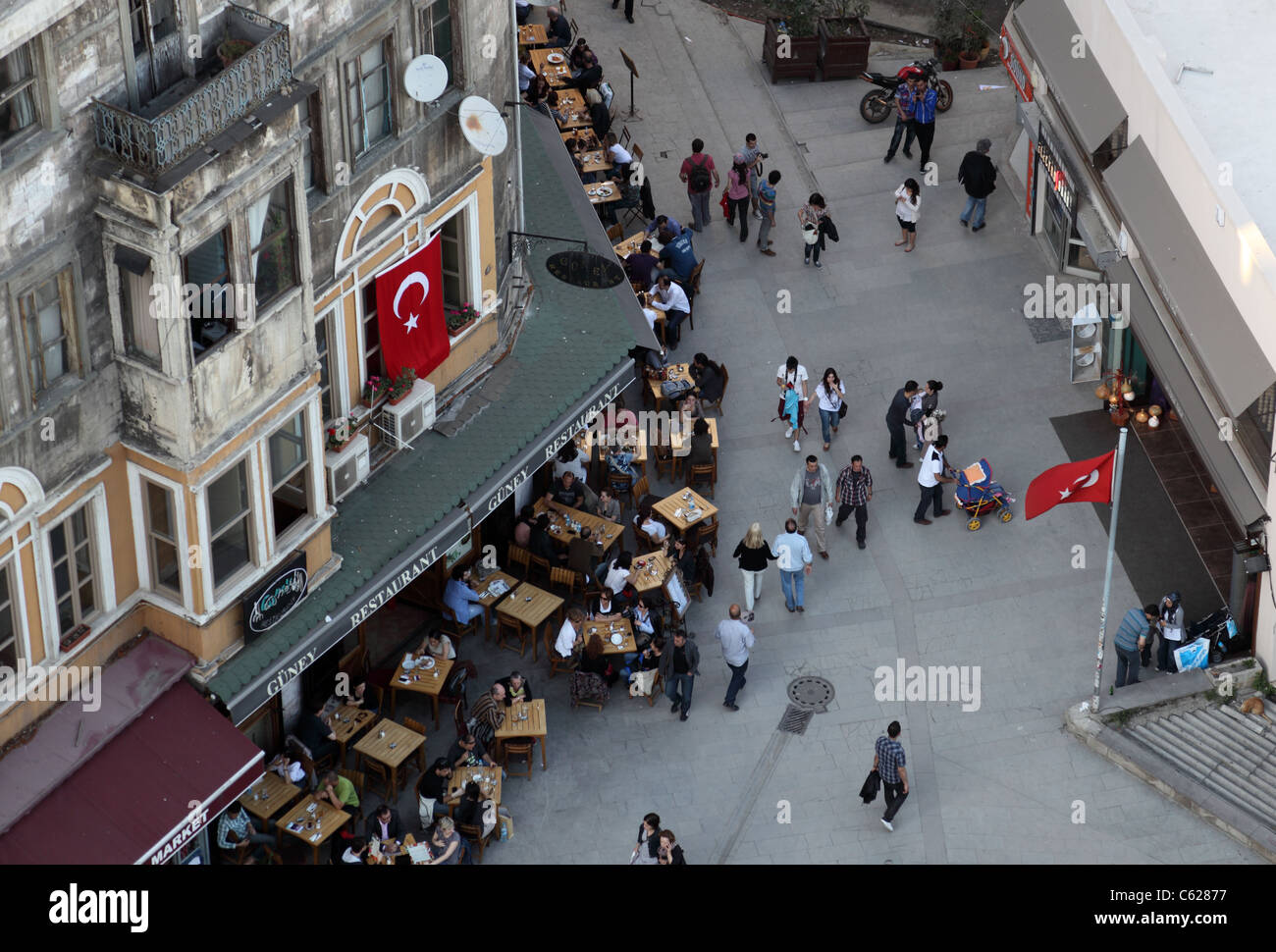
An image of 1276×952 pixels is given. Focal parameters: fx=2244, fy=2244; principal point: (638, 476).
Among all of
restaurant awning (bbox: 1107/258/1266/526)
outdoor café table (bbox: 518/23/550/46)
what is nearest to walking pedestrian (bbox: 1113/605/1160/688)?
restaurant awning (bbox: 1107/258/1266/526)

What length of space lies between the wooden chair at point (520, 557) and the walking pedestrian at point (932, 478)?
21.6ft

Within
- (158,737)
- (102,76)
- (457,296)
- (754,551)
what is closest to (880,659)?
(754,551)

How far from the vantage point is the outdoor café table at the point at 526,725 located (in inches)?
1297

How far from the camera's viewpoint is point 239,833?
31.1 m

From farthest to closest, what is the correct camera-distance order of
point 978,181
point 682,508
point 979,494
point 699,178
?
point 699,178 < point 978,181 < point 979,494 < point 682,508

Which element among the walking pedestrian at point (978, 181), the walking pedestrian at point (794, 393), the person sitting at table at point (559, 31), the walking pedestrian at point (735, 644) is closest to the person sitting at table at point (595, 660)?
the walking pedestrian at point (735, 644)

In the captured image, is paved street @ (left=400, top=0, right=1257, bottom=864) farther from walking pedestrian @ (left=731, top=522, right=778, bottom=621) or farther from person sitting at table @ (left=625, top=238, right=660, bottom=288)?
person sitting at table @ (left=625, top=238, right=660, bottom=288)

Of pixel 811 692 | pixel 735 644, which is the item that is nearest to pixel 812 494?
pixel 811 692

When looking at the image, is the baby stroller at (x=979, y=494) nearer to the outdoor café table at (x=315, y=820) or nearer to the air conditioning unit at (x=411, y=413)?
the air conditioning unit at (x=411, y=413)

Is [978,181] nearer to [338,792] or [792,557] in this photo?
[792,557]

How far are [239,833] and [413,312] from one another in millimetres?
7843

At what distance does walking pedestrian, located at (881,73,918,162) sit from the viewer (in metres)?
45.3

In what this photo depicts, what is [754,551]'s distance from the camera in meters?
35.3

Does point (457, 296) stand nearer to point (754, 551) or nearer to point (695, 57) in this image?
point (754, 551)
